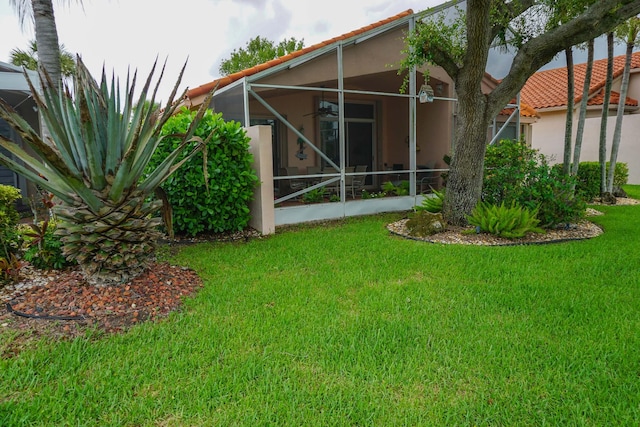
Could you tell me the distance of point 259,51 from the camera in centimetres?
2725

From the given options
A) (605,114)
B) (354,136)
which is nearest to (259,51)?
(354,136)

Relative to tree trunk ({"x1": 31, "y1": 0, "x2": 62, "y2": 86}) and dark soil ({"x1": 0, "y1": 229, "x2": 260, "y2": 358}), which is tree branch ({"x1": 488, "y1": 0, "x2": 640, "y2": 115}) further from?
tree trunk ({"x1": 31, "y1": 0, "x2": 62, "y2": 86})

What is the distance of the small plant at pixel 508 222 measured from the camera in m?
6.40

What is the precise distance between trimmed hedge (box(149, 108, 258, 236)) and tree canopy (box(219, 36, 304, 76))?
2198 centimetres

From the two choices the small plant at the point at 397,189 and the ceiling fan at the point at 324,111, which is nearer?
the small plant at the point at 397,189

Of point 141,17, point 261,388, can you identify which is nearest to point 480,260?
point 261,388

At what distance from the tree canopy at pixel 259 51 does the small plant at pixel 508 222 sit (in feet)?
75.2

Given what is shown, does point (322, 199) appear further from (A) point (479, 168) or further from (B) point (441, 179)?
(B) point (441, 179)

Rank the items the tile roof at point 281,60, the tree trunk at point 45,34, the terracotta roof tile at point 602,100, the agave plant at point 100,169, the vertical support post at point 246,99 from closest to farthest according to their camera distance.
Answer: the agave plant at point 100,169, the tree trunk at point 45,34, the vertical support post at point 246,99, the tile roof at point 281,60, the terracotta roof tile at point 602,100

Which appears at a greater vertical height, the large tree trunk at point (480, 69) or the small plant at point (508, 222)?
the large tree trunk at point (480, 69)

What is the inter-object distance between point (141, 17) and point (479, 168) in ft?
22.5

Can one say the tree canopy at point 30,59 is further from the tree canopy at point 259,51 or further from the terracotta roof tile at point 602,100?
the terracotta roof tile at point 602,100

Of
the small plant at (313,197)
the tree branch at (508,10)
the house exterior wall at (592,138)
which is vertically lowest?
the small plant at (313,197)

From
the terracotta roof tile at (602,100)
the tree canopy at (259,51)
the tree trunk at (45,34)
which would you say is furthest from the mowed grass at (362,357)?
the tree canopy at (259,51)
